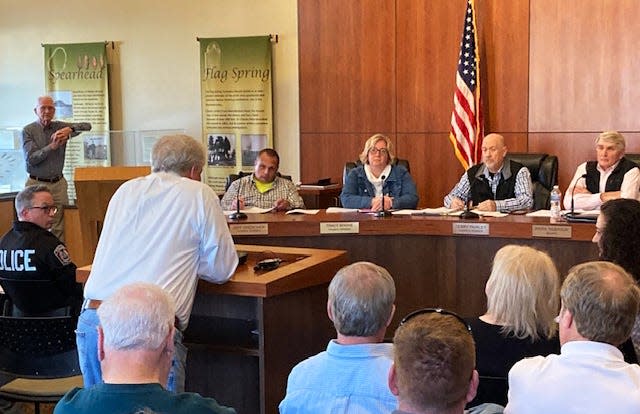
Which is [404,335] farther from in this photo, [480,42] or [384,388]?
[480,42]

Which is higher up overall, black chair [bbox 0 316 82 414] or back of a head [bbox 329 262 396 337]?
back of a head [bbox 329 262 396 337]

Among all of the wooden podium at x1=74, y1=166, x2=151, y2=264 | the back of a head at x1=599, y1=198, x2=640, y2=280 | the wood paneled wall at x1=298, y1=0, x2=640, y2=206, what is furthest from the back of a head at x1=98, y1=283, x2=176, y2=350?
the wood paneled wall at x1=298, y1=0, x2=640, y2=206

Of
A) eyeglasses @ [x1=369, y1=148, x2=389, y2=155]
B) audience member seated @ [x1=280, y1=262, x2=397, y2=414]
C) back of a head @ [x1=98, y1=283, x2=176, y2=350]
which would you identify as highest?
eyeglasses @ [x1=369, y1=148, x2=389, y2=155]

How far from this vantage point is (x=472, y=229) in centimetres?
498

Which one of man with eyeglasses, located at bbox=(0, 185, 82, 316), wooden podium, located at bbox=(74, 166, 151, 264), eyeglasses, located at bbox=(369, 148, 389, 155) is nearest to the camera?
man with eyeglasses, located at bbox=(0, 185, 82, 316)

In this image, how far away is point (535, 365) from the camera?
2043 millimetres

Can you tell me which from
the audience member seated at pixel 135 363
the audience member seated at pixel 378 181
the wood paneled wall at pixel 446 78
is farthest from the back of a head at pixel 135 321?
the wood paneled wall at pixel 446 78

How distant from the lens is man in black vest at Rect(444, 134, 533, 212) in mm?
5645

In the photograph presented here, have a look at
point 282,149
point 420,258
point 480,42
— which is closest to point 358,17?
point 480,42

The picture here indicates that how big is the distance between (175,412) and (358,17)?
6514mm

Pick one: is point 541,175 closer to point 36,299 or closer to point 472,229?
point 472,229

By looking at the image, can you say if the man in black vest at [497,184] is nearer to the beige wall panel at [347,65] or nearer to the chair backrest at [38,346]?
the beige wall panel at [347,65]

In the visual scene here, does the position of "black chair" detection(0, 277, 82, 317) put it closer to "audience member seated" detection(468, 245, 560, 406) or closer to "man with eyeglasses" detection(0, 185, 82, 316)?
"man with eyeglasses" detection(0, 185, 82, 316)

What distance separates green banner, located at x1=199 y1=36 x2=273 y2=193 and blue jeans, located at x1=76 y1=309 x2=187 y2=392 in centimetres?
590
